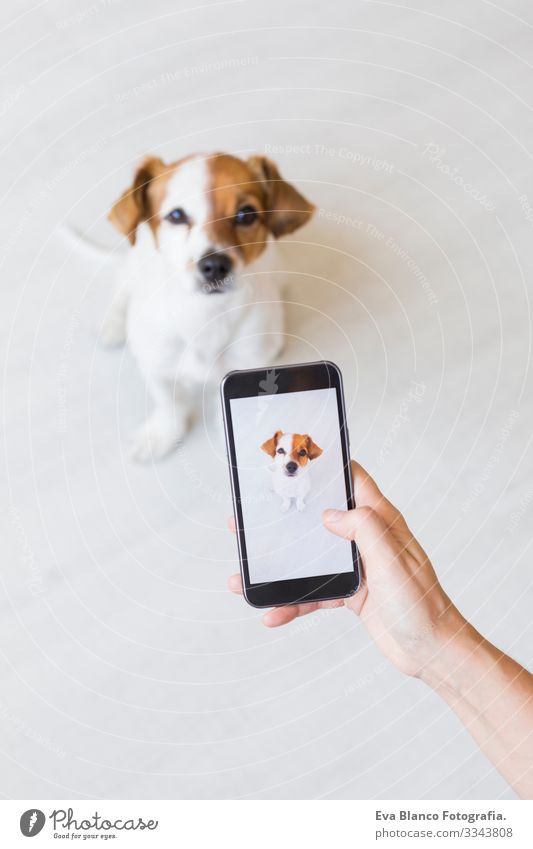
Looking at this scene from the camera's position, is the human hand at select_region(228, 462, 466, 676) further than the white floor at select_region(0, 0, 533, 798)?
No

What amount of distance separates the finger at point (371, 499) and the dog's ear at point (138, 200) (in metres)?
0.48

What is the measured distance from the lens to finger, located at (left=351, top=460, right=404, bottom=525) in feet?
3.68

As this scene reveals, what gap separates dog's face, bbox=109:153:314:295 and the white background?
22 cm

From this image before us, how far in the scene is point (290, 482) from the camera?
3.75ft

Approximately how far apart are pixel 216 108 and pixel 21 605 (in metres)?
1.02

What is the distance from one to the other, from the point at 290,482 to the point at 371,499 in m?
0.11

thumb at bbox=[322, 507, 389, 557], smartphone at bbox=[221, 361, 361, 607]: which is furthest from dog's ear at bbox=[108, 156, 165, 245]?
thumb at bbox=[322, 507, 389, 557]

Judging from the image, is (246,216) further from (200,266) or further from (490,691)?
(490,691)

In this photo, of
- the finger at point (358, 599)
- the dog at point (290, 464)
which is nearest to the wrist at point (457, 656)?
the finger at point (358, 599)

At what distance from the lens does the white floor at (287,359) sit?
4.65 ft
